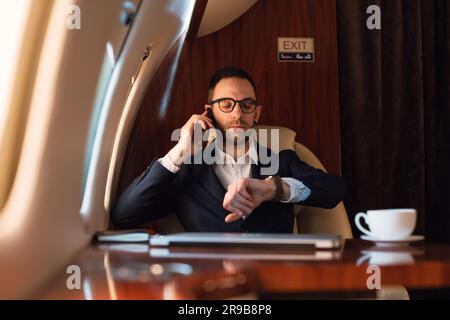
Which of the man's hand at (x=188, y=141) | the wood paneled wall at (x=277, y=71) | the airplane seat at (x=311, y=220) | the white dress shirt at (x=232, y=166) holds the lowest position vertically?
the airplane seat at (x=311, y=220)

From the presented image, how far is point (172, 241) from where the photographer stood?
0.88m

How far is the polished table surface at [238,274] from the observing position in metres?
0.49

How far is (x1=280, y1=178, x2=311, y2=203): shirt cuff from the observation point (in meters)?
1.42

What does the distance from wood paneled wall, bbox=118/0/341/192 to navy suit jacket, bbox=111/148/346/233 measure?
0.43m

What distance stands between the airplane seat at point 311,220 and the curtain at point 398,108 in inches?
21.8

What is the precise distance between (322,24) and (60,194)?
1691mm

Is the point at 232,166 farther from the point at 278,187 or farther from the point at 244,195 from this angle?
the point at 244,195

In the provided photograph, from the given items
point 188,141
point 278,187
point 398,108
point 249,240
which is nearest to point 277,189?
point 278,187

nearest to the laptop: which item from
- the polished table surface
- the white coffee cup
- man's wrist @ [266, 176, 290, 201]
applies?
the polished table surface

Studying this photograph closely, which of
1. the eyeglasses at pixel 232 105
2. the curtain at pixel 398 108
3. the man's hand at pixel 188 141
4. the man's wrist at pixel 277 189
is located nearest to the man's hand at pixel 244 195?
the man's wrist at pixel 277 189

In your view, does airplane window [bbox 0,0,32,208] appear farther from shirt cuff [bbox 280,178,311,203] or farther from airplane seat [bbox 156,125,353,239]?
airplane seat [bbox 156,125,353,239]

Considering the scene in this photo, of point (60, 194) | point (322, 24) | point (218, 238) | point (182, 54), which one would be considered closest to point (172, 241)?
point (218, 238)

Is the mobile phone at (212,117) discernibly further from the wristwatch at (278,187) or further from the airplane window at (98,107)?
the airplane window at (98,107)
